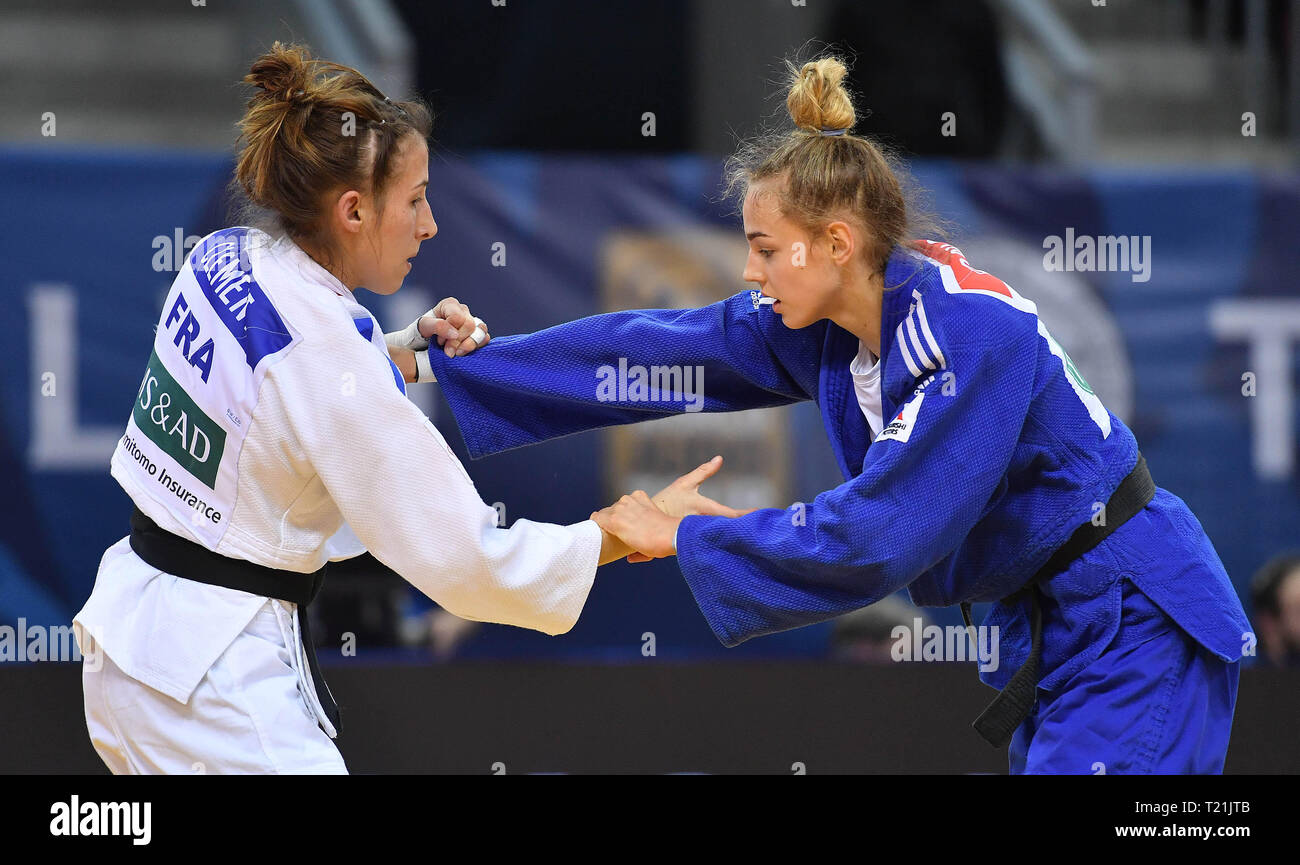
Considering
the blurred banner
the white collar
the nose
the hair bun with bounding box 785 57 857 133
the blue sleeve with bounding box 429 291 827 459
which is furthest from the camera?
the blurred banner

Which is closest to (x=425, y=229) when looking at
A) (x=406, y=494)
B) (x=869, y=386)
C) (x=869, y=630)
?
(x=406, y=494)

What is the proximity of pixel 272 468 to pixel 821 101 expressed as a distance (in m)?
1.19

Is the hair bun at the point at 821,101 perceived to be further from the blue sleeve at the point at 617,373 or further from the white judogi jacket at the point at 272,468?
the white judogi jacket at the point at 272,468

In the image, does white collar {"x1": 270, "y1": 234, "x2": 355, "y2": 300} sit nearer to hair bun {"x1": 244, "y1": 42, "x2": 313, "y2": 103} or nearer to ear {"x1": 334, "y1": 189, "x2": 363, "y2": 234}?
ear {"x1": 334, "y1": 189, "x2": 363, "y2": 234}

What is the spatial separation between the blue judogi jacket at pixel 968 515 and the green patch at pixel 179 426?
825 millimetres

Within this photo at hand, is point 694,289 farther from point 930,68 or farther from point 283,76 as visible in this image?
point 283,76

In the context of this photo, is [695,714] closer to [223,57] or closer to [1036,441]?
[1036,441]

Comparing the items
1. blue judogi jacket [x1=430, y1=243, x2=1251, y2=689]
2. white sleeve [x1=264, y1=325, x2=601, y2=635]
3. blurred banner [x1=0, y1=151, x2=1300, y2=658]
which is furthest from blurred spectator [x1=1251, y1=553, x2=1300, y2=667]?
white sleeve [x1=264, y1=325, x2=601, y2=635]

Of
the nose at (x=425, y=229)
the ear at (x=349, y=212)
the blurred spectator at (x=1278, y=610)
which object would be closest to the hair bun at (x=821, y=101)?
the nose at (x=425, y=229)

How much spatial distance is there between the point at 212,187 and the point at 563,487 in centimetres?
148

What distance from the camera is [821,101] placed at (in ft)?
8.09

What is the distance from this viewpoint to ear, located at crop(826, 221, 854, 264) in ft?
7.91

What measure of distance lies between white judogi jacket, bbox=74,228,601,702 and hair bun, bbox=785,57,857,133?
901 millimetres

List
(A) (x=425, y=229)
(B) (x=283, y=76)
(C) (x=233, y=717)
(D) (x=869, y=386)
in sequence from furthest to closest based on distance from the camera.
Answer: (D) (x=869, y=386)
(A) (x=425, y=229)
(B) (x=283, y=76)
(C) (x=233, y=717)
